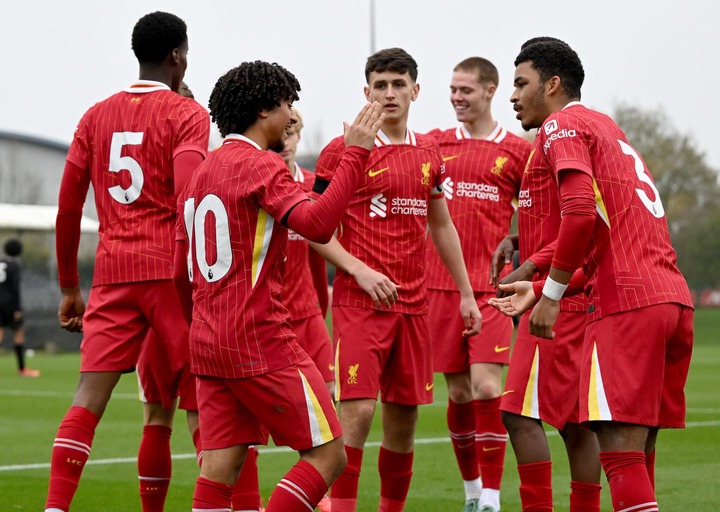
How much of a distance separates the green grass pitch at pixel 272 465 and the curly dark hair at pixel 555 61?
3243 mm

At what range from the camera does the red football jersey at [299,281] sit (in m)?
8.45

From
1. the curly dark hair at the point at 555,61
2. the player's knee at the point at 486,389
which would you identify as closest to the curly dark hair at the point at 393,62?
the curly dark hair at the point at 555,61

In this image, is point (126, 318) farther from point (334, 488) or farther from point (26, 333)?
point (26, 333)

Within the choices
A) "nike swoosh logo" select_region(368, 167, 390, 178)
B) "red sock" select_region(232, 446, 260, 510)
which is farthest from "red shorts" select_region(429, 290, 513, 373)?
"red sock" select_region(232, 446, 260, 510)

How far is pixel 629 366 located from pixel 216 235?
70.1 inches

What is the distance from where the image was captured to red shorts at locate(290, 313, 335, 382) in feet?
27.9

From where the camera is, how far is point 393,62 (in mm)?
7211

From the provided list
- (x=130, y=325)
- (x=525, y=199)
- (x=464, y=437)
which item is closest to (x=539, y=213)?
(x=525, y=199)

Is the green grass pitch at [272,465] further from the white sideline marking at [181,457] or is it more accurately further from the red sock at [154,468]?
the red sock at [154,468]

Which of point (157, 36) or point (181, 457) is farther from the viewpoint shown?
point (181, 457)

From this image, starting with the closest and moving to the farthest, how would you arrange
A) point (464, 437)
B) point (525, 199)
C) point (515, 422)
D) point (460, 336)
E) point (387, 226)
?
point (515, 422)
point (525, 199)
point (387, 226)
point (464, 437)
point (460, 336)

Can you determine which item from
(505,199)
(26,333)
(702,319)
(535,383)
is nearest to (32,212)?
(26,333)

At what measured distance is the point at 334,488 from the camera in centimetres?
662

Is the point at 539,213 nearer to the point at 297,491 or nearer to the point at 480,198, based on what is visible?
the point at 297,491
